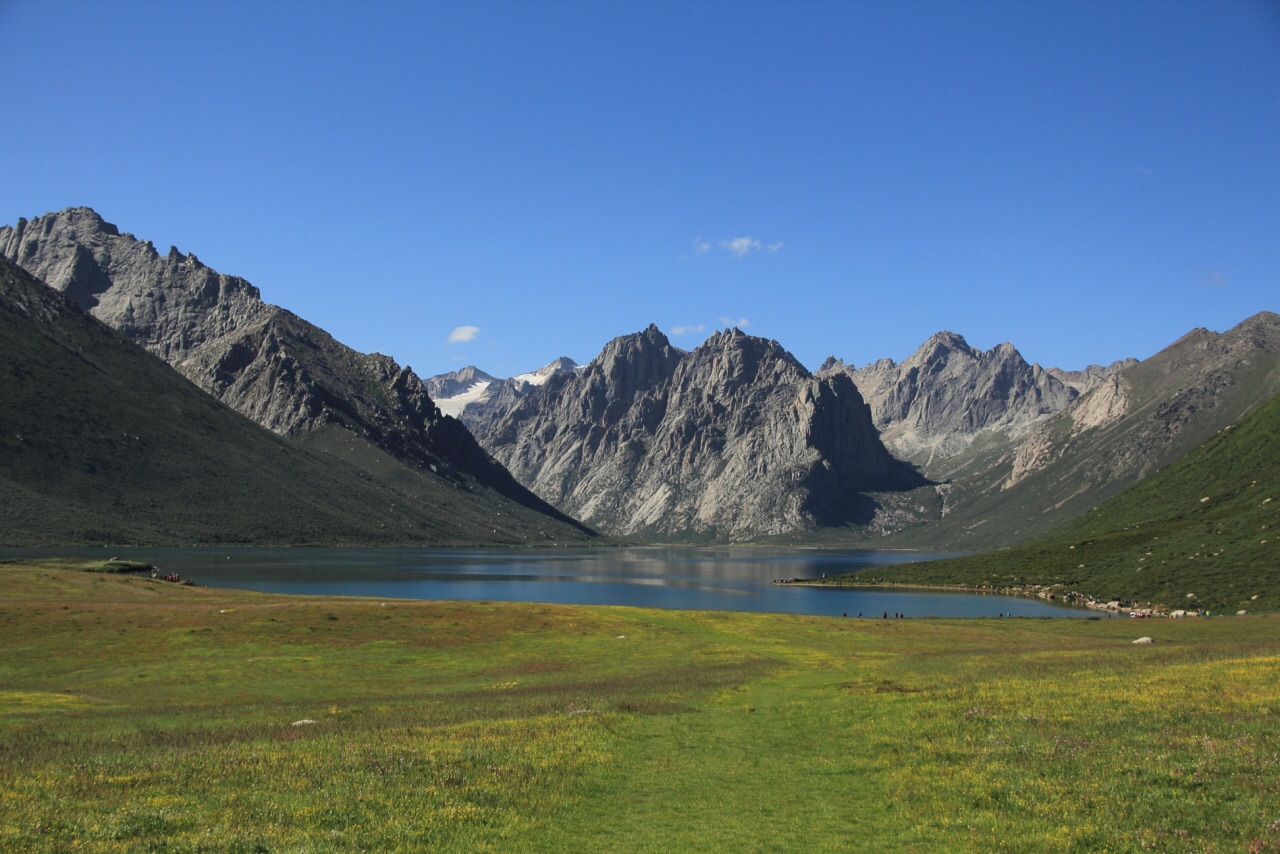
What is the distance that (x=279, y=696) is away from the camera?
4972 centimetres

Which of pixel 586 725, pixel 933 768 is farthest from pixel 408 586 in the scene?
pixel 933 768

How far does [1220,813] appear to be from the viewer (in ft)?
67.9

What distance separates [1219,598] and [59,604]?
14440 cm

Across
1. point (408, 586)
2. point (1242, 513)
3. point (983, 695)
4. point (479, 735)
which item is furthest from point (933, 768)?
point (1242, 513)

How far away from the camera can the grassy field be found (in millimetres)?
21422

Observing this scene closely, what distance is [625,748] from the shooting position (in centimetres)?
3266

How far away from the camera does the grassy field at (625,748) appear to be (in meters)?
21.4

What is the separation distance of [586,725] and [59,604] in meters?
63.9

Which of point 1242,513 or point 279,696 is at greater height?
point 1242,513

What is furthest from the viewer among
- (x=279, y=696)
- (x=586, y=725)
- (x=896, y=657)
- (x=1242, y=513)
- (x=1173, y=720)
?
(x=1242, y=513)

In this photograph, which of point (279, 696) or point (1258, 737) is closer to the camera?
point (1258, 737)

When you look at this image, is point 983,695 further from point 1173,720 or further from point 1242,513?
point 1242,513

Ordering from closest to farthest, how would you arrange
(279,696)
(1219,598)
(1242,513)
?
(279,696)
(1219,598)
(1242,513)

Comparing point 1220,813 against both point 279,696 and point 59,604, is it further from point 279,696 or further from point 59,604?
point 59,604
